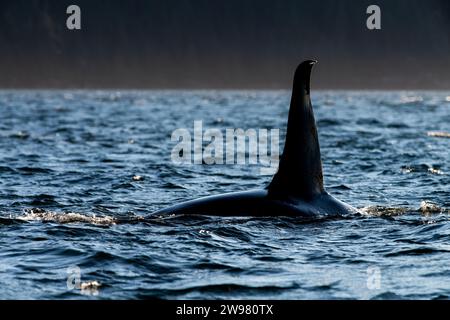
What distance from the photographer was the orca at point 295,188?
14.7 m

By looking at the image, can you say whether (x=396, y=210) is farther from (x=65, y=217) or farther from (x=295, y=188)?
(x=65, y=217)

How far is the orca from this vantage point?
579 inches

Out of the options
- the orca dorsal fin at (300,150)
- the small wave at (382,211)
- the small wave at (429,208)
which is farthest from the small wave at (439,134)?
the orca dorsal fin at (300,150)

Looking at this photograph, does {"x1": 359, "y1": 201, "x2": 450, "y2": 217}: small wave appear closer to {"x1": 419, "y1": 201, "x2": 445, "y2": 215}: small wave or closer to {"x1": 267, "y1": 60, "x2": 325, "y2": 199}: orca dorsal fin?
{"x1": 419, "y1": 201, "x2": 445, "y2": 215}: small wave

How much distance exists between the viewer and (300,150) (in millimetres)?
14859

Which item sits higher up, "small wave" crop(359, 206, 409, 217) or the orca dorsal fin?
the orca dorsal fin

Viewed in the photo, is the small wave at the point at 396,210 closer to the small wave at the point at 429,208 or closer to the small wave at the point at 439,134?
the small wave at the point at 429,208

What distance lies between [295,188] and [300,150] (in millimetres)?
636

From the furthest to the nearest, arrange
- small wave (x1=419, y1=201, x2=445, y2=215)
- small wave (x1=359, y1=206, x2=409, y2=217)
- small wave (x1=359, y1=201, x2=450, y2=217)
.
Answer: small wave (x1=419, y1=201, x2=445, y2=215) → small wave (x1=359, y1=201, x2=450, y2=217) → small wave (x1=359, y1=206, x2=409, y2=217)

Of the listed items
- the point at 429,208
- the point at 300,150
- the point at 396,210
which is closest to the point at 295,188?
the point at 300,150

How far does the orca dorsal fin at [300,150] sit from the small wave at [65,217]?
2896 millimetres

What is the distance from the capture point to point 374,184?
876 inches

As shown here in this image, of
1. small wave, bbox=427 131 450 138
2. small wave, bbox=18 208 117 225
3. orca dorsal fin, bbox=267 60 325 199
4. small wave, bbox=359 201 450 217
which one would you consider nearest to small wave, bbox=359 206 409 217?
small wave, bbox=359 201 450 217
